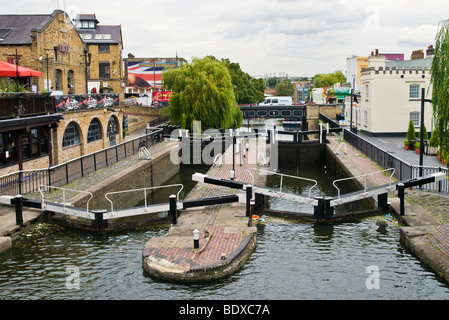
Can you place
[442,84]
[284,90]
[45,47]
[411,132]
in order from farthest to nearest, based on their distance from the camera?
1. [284,90]
2. [45,47]
3. [411,132]
4. [442,84]

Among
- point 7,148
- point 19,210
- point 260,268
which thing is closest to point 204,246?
point 260,268

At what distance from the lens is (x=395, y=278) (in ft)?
39.4

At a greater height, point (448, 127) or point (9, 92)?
point (9, 92)

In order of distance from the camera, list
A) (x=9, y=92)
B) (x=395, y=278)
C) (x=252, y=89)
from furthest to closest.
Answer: (x=252, y=89) → (x=9, y=92) → (x=395, y=278)

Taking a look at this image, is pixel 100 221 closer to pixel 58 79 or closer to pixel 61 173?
pixel 61 173

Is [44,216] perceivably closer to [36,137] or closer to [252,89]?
[36,137]

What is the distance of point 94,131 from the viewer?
104ft

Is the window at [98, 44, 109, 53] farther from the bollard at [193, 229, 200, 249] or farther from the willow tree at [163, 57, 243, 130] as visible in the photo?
the bollard at [193, 229, 200, 249]

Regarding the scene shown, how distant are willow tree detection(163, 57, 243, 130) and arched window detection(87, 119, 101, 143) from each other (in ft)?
21.7

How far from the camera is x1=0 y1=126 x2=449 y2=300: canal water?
11281mm

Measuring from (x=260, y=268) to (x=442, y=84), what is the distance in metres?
6.57

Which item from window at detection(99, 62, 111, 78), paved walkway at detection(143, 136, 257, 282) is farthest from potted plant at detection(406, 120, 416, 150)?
window at detection(99, 62, 111, 78)
